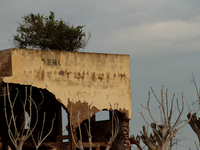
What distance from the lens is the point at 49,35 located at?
22531 mm

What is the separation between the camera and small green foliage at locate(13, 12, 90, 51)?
2252 centimetres

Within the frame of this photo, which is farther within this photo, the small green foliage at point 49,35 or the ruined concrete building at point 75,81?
the small green foliage at point 49,35

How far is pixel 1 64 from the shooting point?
14.4 metres

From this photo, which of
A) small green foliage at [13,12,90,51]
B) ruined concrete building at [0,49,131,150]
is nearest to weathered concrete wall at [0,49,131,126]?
ruined concrete building at [0,49,131,150]

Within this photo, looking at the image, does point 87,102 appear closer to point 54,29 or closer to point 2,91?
point 2,91

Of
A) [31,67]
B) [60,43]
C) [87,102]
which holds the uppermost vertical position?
[60,43]

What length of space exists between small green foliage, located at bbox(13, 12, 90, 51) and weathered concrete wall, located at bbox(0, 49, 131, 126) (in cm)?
618

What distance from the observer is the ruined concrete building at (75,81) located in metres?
14.5

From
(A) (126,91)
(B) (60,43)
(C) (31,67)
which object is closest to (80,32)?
(B) (60,43)

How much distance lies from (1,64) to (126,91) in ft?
18.0

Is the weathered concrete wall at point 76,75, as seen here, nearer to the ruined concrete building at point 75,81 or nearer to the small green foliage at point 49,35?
the ruined concrete building at point 75,81

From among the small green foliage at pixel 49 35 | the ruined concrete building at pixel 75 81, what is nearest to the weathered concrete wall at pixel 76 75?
the ruined concrete building at pixel 75 81

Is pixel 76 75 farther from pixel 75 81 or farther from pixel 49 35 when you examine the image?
pixel 49 35

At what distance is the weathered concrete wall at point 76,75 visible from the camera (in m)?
14.5
